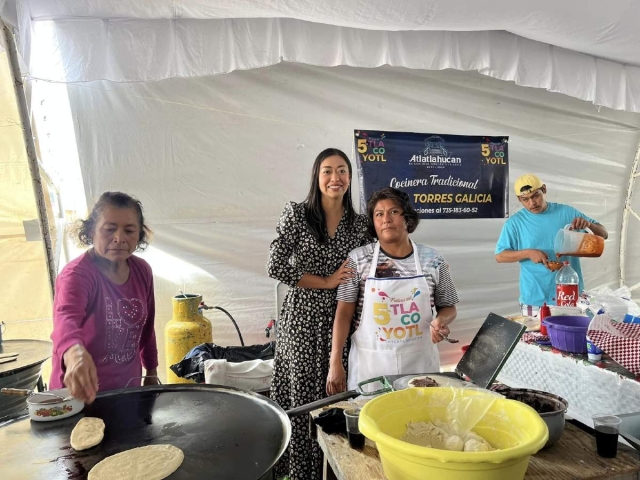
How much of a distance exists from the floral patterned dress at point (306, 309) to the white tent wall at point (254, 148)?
1.18 m

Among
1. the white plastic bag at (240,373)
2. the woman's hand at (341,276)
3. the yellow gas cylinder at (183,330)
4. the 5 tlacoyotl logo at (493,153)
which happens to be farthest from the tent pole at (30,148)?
the 5 tlacoyotl logo at (493,153)

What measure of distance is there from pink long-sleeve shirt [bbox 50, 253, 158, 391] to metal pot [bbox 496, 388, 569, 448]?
148 cm

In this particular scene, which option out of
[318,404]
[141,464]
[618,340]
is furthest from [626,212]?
[141,464]

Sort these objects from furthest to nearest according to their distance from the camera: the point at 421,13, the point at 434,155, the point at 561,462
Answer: the point at 434,155
the point at 421,13
the point at 561,462

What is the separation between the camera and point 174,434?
152 centimetres

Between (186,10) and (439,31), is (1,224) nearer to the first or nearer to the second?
(186,10)

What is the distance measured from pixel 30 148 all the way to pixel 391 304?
2.22 m

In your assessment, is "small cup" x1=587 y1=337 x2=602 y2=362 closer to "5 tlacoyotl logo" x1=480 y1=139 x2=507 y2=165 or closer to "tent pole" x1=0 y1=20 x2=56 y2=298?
"5 tlacoyotl logo" x1=480 y1=139 x2=507 y2=165

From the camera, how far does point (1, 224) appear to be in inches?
136

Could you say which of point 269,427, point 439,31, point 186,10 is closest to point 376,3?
point 439,31

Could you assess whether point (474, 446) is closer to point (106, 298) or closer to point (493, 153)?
point (106, 298)

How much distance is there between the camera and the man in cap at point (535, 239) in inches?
123

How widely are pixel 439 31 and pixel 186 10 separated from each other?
1.81 metres

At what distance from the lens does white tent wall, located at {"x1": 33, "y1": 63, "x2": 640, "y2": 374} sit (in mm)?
3159
